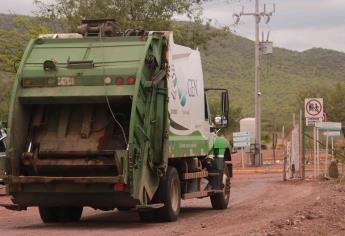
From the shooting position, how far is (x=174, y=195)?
16.2 m

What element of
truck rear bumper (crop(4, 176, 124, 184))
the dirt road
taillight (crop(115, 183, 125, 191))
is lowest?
the dirt road

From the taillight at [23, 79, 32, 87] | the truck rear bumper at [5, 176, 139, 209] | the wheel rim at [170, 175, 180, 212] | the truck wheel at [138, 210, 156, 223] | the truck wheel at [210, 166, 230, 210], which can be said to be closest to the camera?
the truck rear bumper at [5, 176, 139, 209]

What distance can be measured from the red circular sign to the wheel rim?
14.6 metres

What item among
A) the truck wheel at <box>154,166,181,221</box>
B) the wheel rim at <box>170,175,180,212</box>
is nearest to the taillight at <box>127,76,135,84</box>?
the truck wheel at <box>154,166,181,221</box>

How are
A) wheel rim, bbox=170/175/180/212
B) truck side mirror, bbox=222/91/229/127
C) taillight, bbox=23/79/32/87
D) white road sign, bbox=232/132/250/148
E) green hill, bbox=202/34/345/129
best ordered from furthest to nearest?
green hill, bbox=202/34/345/129 → white road sign, bbox=232/132/250/148 → truck side mirror, bbox=222/91/229/127 → wheel rim, bbox=170/175/180/212 → taillight, bbox=23/79/32/87

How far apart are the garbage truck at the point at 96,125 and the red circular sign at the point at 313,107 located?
Answer: 48.8ft

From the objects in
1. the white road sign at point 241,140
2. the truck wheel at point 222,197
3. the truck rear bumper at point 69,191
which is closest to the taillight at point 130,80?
the truck rear bumper at point 69,191

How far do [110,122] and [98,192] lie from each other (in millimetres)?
1298

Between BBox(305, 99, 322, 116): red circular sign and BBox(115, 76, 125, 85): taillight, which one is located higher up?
BBox(305, 99, 322, 116): red circular sign

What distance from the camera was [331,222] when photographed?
14.5 m

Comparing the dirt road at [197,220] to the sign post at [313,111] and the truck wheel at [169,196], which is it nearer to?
the truck wheel at [169,196]

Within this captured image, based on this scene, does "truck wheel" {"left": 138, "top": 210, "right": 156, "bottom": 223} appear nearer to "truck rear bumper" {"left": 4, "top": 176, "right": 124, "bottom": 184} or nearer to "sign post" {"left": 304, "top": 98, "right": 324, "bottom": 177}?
"truck rear bumper" {"left": 4, "top": 176, "right": 124, "bottom": 184}

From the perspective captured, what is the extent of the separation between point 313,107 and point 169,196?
50.9 ft

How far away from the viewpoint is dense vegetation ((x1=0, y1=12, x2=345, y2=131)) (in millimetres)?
91625
